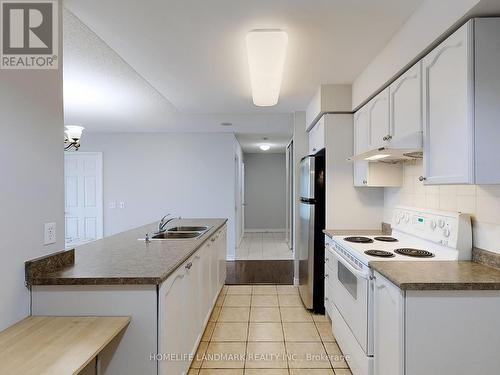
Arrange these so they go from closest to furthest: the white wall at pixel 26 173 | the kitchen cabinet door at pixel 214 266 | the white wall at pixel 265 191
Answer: the white wall at pixel 26 173 → the kitchen cabinet door at pixel 214 266 → the white wall at pixel 265 191

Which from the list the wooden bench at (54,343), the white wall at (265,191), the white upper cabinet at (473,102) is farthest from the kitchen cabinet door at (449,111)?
the white wall at (265,191)

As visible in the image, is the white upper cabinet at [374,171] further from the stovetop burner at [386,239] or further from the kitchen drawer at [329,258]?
the kitchen drawer at [329,258]

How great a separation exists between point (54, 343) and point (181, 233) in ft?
6.78

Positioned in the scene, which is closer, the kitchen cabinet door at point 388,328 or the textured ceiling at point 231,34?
the kitchen cabinet door at point 388,328

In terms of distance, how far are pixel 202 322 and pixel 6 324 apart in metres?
1.52

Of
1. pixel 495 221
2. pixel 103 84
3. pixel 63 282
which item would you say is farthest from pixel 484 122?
pixel 103 84

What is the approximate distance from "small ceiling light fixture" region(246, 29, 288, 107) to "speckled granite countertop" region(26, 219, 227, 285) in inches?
54.3

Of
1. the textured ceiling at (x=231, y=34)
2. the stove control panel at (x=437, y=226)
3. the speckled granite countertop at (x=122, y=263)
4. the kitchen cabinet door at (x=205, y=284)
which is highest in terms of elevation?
the textured ceiling at (x=231, y=34)

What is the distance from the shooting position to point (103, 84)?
10.5 feet

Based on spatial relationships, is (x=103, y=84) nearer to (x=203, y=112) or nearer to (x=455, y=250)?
(x=203, y=112)

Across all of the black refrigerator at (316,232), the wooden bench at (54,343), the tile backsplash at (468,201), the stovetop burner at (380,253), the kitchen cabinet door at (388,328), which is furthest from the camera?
the black refrigerator at (316,232)

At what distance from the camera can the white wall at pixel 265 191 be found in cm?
928

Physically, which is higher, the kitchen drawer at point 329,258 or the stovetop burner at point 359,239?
the stovetop burner at point 359,239

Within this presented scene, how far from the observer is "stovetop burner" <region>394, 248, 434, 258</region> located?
201 cm
